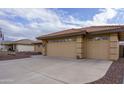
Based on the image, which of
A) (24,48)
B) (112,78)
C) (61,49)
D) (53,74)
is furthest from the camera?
(24,48)

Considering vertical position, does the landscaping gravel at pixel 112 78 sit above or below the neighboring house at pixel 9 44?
below

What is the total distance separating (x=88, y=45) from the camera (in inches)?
506

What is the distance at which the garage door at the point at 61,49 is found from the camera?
13.8m

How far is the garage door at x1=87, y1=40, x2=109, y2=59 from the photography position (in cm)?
1156

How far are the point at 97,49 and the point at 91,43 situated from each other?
945 mm

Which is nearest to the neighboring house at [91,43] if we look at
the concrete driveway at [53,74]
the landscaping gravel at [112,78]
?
the concrete driveway at [53,74]

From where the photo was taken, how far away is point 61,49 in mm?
15289

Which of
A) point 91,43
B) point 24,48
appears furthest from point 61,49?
point 24,48

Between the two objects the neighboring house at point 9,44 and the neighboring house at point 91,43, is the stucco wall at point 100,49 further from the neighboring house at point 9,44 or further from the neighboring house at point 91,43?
the neighboring house at point 9,44

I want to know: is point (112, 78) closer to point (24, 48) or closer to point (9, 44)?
point (24, 48)
